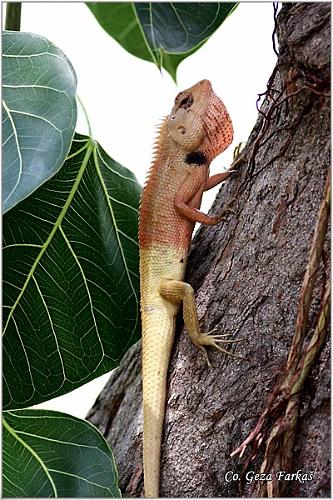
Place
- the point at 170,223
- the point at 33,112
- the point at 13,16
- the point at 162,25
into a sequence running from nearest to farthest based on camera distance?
the point at 162,25 → the point at 33,112 → the point at 13,16 → the point at 170,223

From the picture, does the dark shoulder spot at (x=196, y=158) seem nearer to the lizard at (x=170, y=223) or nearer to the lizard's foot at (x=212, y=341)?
the lizard at (x=170, y=223)

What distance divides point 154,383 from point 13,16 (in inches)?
26.5

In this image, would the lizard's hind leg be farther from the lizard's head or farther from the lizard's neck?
the lizard's head

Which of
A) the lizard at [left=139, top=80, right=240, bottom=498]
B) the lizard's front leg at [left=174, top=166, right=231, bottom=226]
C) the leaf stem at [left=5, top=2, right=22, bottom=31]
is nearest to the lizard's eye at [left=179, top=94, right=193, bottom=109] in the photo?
the lizard at [left=139, top=80, right=240, bottom=498]

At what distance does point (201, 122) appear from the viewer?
1311 millimetres

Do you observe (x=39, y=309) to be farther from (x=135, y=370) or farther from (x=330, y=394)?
(x=330, y=394)

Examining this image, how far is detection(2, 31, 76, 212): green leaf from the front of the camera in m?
0.98

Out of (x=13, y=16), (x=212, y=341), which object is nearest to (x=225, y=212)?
(x=212, y=341)

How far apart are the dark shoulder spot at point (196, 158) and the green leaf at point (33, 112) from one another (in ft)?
1.16

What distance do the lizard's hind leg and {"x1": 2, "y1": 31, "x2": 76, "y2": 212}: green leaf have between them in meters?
0.37

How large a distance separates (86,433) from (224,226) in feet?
1.45

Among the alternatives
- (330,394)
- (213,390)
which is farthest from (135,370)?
(330,394)

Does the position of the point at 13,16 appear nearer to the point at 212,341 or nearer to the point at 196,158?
the point at 196,158

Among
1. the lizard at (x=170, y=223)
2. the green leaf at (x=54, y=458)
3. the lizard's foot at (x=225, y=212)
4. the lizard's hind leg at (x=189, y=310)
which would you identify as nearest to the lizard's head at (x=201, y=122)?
the lizard at (x=170, y=223)
